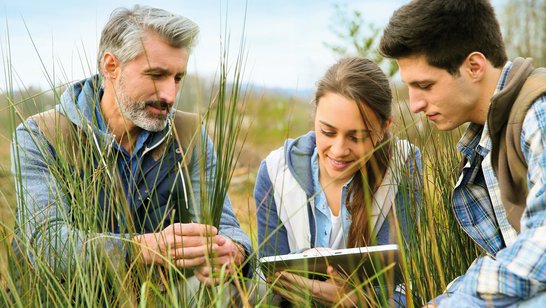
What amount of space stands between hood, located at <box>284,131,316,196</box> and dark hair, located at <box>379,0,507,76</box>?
768 millimetres

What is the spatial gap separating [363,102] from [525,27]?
10560 mm

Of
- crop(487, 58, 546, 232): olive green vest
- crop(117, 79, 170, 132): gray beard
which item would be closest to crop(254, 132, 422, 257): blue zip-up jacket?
crop(117, 79, 170, 132): gray beard

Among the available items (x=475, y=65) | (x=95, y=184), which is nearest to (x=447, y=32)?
(x=475, y=65)

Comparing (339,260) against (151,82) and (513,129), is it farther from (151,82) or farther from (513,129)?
(151,82)

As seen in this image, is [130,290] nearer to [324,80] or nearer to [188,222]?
[188,222]

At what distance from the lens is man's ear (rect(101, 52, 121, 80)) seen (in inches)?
120

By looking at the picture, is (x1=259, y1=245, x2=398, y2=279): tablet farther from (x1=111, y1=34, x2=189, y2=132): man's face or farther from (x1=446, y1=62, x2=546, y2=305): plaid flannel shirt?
(x1=111, y1=34, x2=189, y2=132): man's face

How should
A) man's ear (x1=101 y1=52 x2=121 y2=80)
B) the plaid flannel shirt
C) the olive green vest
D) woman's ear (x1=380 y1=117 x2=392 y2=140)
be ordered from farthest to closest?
man's ear (x1=101 y1=52 x2=121 y2=80) → woman's ear (x1=380 y1=117 x2=392 y2=140) → the olive green vest → the plaid flannel shirt

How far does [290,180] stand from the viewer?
2934mm

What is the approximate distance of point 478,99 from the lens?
2158 mm

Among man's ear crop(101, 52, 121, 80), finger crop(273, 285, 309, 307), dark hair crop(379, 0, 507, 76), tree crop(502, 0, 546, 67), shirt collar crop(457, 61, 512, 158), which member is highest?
tree crop(502, 0, 546, 67)

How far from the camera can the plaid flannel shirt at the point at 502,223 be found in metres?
1.62

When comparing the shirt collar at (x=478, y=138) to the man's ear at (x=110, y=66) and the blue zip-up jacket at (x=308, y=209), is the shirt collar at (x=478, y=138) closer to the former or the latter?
the blue zip-up jacket at (x=308, y=209)

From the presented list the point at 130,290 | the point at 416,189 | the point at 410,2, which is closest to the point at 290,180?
the point at 416,189
